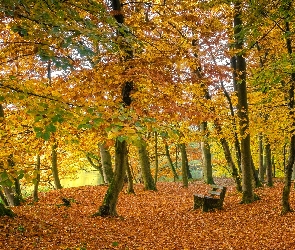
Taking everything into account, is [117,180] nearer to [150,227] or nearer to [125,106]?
[150,227]

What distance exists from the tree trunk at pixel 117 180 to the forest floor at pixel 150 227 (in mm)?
428

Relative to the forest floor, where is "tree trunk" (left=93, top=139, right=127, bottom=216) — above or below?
above

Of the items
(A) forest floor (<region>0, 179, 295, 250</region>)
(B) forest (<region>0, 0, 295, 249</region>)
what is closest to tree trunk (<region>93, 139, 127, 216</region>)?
(B) forest (<region>0, 0, 295, 249</region>)

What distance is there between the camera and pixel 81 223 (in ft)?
33.5

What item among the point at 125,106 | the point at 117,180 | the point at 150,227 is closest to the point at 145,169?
the point at 117,180

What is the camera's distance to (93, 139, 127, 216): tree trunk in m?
10.9

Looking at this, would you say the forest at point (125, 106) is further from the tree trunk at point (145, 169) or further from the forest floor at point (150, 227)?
the tree trunk at point (145, 169)

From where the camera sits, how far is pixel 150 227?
10.8 meters

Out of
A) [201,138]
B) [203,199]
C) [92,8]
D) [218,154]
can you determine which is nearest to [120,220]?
[203,199]

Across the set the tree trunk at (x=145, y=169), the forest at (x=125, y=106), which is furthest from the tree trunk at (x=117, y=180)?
the tree trunk at (x=145, y=169)

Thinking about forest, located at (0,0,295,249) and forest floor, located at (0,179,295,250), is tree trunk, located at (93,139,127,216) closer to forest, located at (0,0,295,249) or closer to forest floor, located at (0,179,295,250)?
forest, located at (0,0,295,249)

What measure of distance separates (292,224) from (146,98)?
6007mm

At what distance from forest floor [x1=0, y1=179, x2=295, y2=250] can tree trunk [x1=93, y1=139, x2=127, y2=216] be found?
0.43 metres

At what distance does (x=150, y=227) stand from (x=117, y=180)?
79.0 inches
